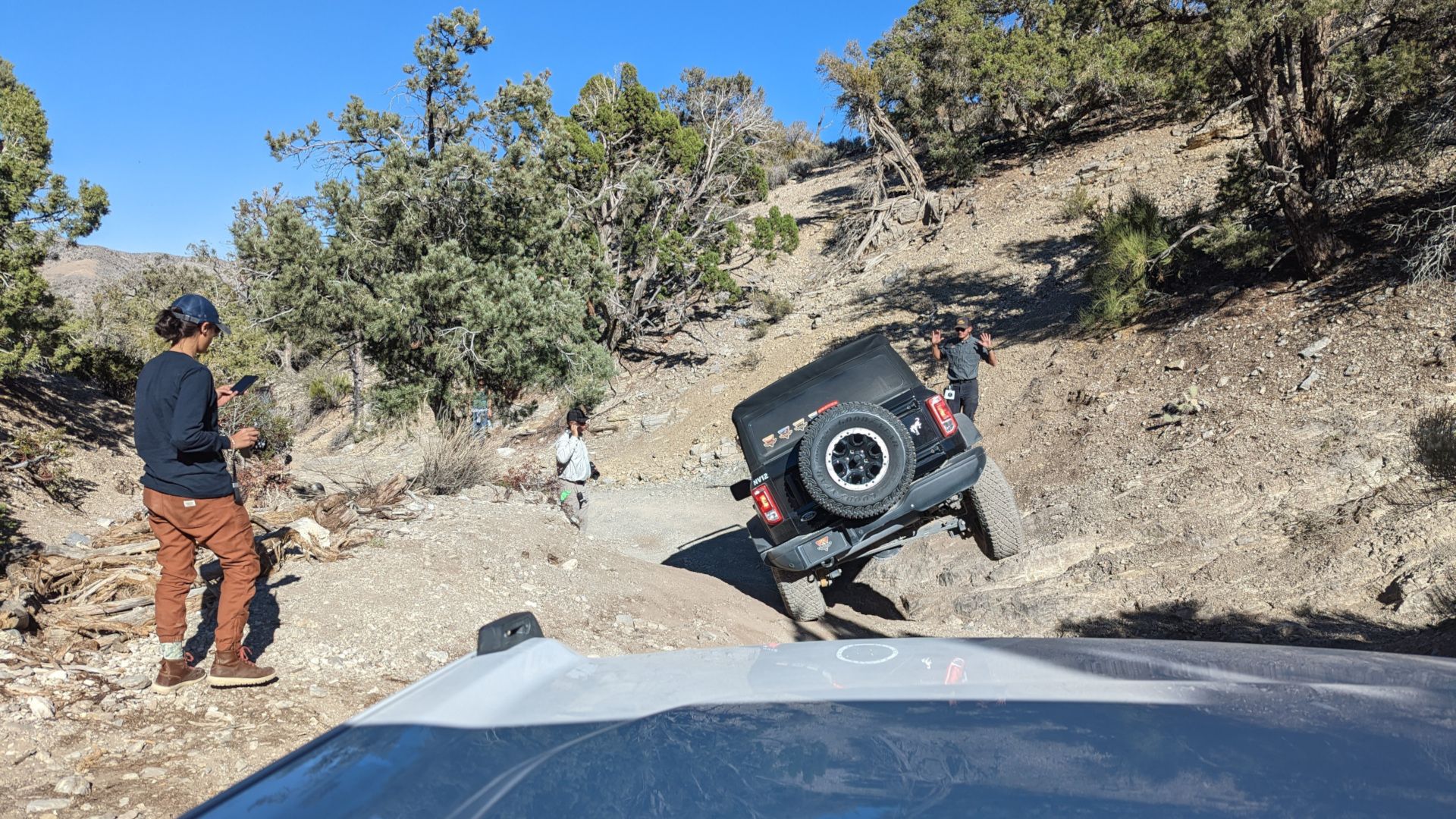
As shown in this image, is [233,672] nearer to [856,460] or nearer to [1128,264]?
[856,460]

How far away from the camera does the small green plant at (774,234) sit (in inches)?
997

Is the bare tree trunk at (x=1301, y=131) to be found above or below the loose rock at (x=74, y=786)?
above

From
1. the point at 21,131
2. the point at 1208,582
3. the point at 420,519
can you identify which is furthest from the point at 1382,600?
the point at 21,131

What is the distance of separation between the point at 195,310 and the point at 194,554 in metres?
1.18

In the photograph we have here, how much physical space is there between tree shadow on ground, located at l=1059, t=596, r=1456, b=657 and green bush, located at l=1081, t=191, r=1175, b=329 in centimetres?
811

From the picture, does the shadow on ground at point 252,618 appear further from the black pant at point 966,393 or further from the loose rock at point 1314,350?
the loose rock at point 1314,350

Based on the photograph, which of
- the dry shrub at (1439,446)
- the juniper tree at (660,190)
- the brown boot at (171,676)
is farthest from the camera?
the juniper tree at (660,190)

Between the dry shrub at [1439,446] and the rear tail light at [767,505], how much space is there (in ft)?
15.8

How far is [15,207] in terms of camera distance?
1230 centimetres

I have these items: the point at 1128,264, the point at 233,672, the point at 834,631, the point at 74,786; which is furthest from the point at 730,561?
the point at 1128,264

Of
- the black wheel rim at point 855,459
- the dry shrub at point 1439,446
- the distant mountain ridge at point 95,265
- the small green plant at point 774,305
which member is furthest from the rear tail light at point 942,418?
the distant mountain ridge at point 95,265

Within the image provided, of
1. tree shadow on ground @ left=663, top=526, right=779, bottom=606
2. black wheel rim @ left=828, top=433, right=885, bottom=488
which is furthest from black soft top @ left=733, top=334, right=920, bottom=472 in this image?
tree shadow on ground @ left=663, top=526, right=779, bottom=606

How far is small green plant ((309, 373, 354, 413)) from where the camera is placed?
98.3 ft

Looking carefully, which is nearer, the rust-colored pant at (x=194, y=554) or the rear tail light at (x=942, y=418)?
the rust-colored pant at (x=194, y=554)
